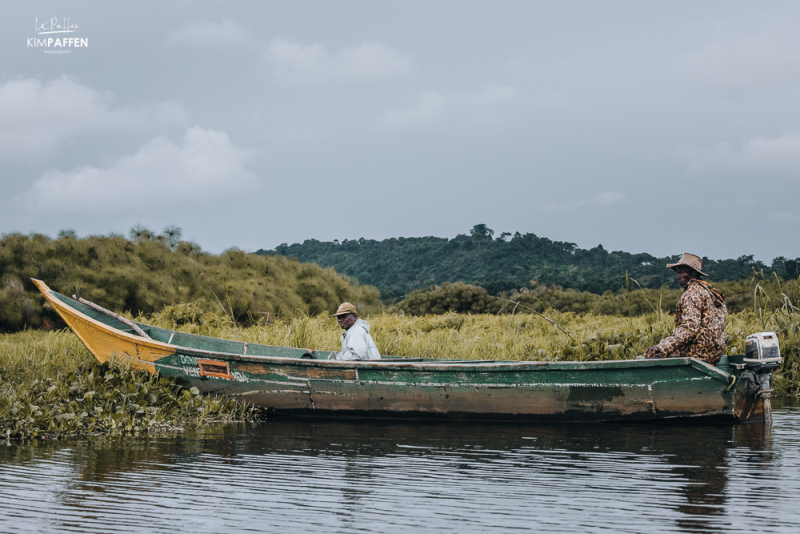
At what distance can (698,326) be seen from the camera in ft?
24.7

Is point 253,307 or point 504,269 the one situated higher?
point 504,269

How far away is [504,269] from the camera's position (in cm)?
4472

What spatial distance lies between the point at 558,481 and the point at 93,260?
15976mm

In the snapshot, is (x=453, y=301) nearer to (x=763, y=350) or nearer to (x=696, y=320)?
(x=696, y=320)

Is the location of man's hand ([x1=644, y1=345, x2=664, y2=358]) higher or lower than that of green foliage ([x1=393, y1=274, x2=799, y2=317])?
lower

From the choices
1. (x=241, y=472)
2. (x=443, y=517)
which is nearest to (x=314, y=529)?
(x=443, y=517)

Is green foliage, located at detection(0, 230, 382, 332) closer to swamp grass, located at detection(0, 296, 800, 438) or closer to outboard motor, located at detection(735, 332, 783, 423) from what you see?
swamp grass, located at detection(0, 296, 800, 438)

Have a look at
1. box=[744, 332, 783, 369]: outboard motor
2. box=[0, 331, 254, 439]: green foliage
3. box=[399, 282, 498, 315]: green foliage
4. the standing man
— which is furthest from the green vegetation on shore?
box=[399, 282, 498, 315]: green foliage

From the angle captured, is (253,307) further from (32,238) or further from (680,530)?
(680,530)

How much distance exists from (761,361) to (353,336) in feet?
13.5

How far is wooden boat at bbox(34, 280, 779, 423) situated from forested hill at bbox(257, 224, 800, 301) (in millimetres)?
25662

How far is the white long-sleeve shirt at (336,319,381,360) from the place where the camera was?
8.27m

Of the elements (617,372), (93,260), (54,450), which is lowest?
(54,450)

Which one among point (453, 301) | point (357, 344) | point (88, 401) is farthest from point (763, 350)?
point (453, 301)
